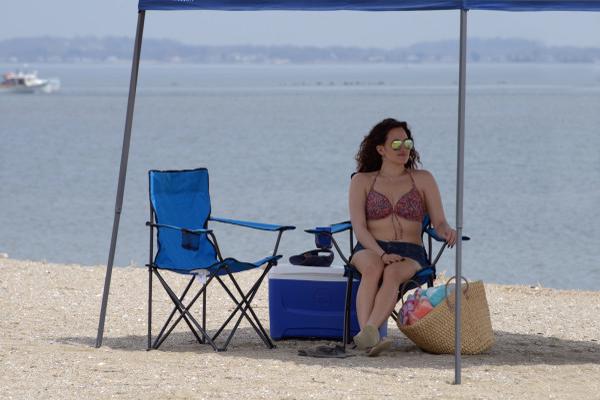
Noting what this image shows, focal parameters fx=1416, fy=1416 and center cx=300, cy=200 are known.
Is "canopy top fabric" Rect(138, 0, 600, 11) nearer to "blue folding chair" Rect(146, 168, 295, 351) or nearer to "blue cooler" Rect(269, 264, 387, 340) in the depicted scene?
"blue folding chair" Rect(146, 168, 295, 351)

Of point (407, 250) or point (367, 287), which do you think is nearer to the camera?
point (367, 287)

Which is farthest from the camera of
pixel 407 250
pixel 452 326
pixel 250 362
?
pixel 407 250

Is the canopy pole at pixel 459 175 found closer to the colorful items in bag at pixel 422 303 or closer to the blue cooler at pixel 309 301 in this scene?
the colorful items in bag at pixel 422 303

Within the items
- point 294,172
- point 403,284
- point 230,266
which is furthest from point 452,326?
point 294,172

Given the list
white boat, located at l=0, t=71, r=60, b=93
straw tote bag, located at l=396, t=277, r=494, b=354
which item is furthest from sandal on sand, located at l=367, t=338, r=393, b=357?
white boat, located at l=0, t=71, r=60, b=93

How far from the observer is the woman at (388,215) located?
5504 mm

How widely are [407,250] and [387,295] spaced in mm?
262

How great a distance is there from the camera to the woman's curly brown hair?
5770 millimetres

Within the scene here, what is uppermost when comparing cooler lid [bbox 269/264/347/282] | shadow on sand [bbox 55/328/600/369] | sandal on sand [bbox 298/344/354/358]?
cooler lid [bbox 269/264/347/282]

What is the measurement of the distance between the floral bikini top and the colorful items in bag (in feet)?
1.08

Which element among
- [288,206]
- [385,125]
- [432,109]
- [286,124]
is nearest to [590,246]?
[288,206]

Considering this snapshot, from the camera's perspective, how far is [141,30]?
5.60 m

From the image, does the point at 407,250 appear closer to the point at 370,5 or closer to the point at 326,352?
the point at 326,352

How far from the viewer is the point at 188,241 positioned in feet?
19.0
